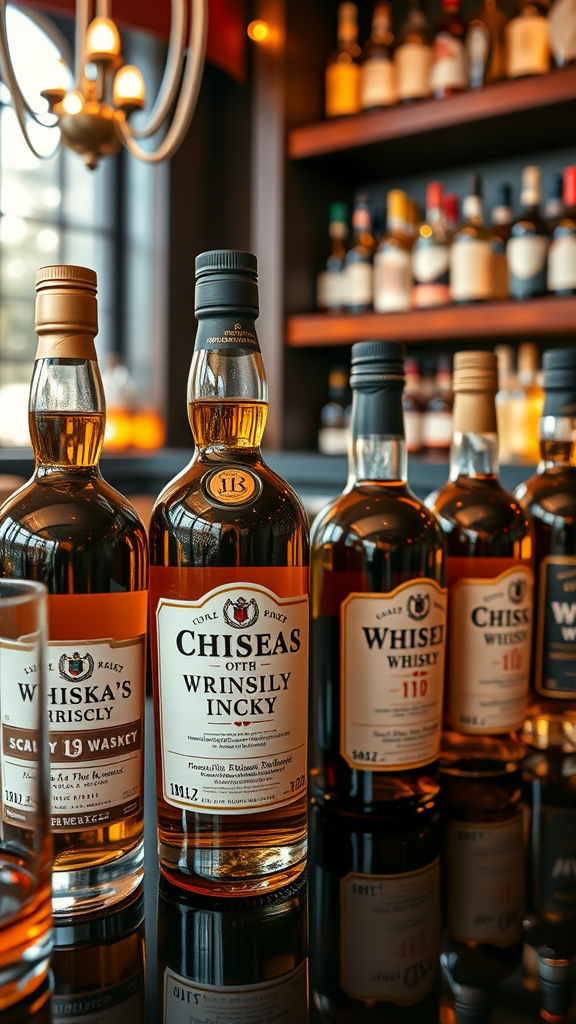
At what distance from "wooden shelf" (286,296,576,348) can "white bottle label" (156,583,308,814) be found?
2002 millimetres

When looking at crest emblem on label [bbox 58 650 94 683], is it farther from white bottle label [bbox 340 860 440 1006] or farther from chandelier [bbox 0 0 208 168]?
chandelier [bbox 0 0 208 168]

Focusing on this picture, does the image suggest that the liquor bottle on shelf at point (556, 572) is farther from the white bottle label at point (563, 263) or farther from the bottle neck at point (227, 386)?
the white bottle label at point (563, 263)

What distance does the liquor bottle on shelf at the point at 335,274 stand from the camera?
9.36 feet

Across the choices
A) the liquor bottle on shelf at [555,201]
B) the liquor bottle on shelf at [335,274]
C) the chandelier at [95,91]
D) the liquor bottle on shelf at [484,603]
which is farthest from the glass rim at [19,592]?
the liquor bottle on shelf at [335,274]

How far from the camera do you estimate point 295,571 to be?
0.52 metres

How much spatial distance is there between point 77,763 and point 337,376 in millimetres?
2497

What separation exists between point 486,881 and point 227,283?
35 cm

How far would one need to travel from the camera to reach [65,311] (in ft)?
1.54

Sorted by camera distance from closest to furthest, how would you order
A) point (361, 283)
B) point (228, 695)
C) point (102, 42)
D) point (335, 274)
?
point (228, 695), point (102, 42), point (361, 283), point (335, 274)

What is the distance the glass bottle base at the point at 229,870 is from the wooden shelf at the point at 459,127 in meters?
2.20

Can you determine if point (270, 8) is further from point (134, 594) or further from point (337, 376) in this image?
point (134, 594)

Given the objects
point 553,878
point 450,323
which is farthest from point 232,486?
point 450,323

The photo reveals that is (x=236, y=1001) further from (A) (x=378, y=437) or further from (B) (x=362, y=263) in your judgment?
(B) (x=362, y=263)

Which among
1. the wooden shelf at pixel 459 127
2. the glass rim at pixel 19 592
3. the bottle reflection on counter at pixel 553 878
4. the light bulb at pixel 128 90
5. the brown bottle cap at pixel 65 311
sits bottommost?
the bottle reflection on counter at pixel 553 878
